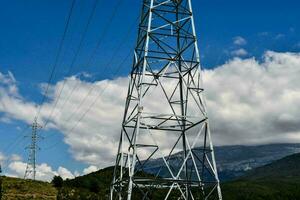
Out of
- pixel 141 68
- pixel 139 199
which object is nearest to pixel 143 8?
pixel 141 68

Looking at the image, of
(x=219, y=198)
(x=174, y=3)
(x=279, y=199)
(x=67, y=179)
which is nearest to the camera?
(x=219, y=198)

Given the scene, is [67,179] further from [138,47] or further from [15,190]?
[138,47]

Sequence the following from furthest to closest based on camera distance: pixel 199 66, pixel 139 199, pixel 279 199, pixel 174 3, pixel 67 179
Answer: pixel 279 199 < pixel 67 179 < pixel 139 199 < pixel 174 3 < pixel 199 66

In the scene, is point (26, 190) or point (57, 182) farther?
point (57, 182)

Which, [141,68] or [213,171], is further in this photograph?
[141,68]

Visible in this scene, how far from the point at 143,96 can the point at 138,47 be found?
15.8 feet

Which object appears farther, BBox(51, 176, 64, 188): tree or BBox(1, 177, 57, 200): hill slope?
BBox(51, 176, 64, 188): tree

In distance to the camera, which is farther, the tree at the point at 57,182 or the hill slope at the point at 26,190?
the tree at the point at 57,182

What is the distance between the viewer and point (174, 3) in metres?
33.2

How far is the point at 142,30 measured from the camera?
32281 millimetres

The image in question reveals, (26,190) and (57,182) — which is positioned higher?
(57,182)

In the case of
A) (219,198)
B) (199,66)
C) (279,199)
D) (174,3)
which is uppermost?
(174,3)

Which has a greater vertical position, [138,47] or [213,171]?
[138,47]

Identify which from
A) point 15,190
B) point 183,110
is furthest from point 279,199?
point 183,110
